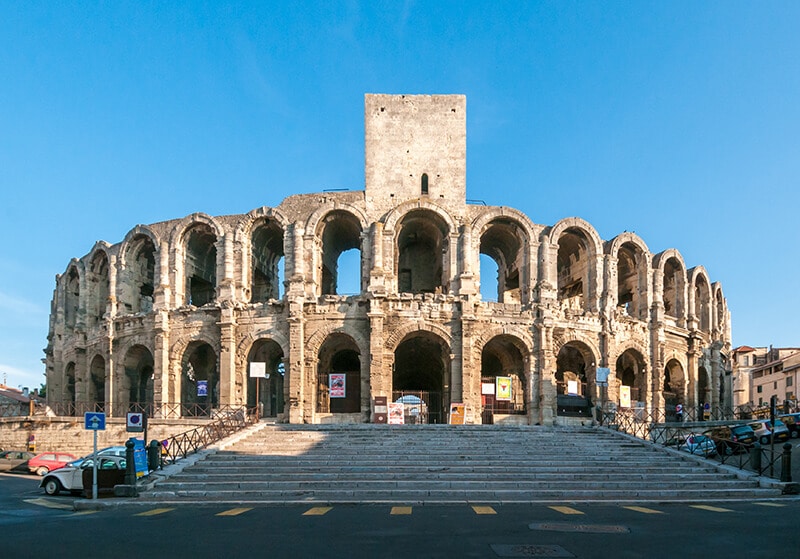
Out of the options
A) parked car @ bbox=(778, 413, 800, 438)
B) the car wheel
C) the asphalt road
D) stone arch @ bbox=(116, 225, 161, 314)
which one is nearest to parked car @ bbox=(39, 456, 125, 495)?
the car wheel

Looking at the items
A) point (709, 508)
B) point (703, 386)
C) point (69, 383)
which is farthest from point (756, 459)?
Answer: point (69, 383)

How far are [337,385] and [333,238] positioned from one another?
10029 millimetres

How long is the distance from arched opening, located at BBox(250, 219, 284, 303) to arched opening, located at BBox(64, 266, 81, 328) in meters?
11.7

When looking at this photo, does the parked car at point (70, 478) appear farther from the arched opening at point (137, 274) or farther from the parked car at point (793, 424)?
the parked car at point (793, 424)

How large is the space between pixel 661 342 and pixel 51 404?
3342 cm

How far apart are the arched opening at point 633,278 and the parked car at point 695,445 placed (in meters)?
9.44

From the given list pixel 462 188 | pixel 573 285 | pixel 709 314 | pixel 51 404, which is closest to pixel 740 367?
pixel 709 314

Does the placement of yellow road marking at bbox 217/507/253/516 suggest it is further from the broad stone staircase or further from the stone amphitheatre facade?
the stone amphitheatre facade

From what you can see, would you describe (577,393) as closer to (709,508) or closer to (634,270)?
(634,270)

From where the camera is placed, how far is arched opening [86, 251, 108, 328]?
1526 inches

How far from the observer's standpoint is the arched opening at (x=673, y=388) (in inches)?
1513

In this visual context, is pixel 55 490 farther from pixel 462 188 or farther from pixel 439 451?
pixel 462 188

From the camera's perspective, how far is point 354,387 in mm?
34594

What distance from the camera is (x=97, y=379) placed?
38.8m
